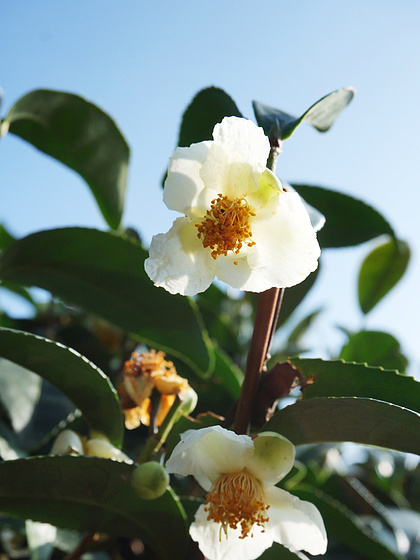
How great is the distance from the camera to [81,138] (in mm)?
1033

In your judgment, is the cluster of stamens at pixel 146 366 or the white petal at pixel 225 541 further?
the cluster of stamens at pixel 146 366

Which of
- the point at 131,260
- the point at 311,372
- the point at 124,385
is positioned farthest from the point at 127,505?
the point at 131,260

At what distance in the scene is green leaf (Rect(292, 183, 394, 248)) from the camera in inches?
39.2

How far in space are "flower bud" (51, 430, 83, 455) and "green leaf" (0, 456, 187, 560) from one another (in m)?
0.05

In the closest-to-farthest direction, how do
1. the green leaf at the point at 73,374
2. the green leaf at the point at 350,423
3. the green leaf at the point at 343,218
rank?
the green leaf at the point at 350,423 < the green leaf at the point at 73,374 < the green leaf at the point at 343,218

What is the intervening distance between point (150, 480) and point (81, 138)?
68 cm

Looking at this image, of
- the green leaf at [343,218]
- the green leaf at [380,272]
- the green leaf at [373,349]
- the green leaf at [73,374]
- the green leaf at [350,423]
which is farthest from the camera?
the green leaf at [380,272]

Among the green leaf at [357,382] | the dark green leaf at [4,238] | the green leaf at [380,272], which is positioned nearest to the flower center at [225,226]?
the green leaf at [357,382]

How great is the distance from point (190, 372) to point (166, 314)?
0.20m

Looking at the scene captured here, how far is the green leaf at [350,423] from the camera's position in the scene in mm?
542

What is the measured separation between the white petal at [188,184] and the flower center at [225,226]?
0.01 meters

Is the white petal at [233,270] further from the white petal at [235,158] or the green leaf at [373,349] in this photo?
the green leaf at [373,349]

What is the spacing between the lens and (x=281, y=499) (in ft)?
2.01

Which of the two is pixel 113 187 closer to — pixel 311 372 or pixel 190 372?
pixel 190 372
